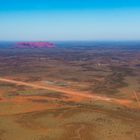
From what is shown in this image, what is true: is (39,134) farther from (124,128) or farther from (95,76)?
(95,76)

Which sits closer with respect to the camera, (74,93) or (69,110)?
(69,110)

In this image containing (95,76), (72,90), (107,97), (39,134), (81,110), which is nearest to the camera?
(39,134)

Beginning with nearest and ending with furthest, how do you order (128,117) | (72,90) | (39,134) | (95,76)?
(39,134), (128,117), (72,90), (95,76)

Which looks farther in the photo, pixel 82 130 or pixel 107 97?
pixel 107 97

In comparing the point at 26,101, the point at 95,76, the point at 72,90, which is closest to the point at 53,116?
the point at 26,101

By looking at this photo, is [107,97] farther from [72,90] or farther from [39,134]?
[39,134]

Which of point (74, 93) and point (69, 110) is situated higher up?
point (69, 110)

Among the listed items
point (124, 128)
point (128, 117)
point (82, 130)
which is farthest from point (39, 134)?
point (128, 117)

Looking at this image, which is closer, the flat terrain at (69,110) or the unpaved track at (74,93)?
the flat terrain at (69,110)

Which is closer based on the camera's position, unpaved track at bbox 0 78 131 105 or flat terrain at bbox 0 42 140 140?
flat terrain at bbox 0 42 140 140
